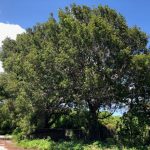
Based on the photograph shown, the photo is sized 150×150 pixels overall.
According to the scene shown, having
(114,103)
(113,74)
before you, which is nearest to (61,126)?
(114,103)

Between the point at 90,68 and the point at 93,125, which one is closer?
the point at 90,68

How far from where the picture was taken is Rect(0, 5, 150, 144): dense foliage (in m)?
31.8

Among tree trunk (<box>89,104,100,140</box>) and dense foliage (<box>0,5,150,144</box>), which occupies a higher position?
dense foliage (<box>0,5,150,144</box>)

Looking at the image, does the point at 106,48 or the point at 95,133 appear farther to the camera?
the point at 95,133

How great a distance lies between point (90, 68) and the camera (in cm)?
3180

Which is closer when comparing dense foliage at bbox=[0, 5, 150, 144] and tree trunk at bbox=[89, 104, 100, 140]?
dense foliage at bbox=[0, 5, 150, 144]

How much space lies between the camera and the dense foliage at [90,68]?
3183cm

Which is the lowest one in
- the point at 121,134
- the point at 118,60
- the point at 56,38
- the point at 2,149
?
the point at 2,149

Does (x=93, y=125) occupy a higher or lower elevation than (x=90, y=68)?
lower

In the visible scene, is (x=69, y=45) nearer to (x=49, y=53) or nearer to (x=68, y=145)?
(x=49, y=53)

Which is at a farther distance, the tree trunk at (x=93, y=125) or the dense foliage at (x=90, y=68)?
the tree trunk at (x=93, y=125)

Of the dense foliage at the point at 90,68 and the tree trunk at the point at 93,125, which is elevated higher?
the dense foliage at the point at 90,68

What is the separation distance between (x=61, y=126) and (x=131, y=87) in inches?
765

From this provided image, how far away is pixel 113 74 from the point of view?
110 ft
